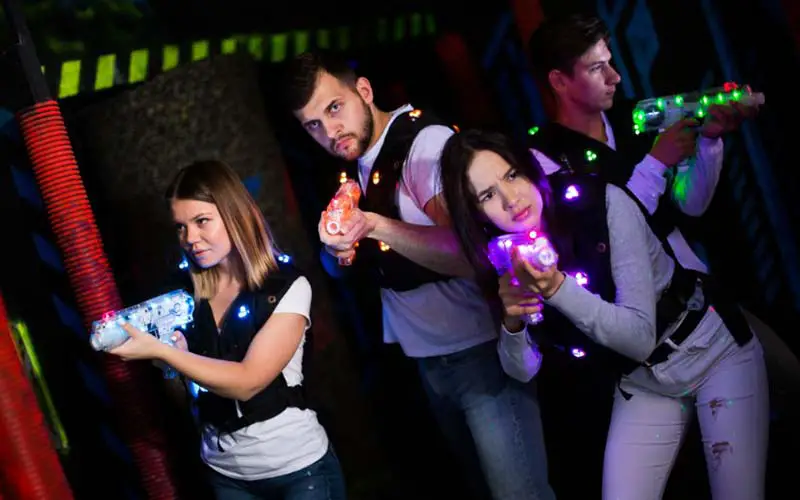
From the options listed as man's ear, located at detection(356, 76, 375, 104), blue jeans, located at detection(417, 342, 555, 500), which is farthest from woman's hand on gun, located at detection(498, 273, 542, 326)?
man's ear, located at detection(356, 76, 375, 104)

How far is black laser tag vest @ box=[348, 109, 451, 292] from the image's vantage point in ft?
8.99

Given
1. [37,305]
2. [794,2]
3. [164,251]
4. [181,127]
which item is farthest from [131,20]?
[794,2]

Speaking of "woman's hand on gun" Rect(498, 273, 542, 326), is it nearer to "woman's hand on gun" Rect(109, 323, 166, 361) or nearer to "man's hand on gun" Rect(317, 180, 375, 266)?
"man's hand on gun" Rect(317, 180, 375, 266)

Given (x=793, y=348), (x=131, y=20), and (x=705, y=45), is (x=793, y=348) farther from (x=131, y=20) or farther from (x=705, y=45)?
(x=131, y=20)

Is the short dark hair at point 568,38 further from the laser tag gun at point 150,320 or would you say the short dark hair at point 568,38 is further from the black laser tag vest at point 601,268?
the laser tag gun at point 150,320

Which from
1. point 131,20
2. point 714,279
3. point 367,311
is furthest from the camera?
point 367,311

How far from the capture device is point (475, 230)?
8.21ft

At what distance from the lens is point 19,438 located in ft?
8.75

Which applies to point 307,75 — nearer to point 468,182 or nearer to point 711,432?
point 468,182

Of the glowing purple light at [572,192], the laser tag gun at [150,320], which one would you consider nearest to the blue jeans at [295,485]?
the laser tag gun at [150,320]

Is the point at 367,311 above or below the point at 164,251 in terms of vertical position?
below

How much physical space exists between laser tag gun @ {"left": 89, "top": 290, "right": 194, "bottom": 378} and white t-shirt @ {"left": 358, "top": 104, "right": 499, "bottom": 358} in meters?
0.71

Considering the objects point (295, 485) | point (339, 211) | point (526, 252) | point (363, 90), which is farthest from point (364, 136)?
point (295, 485)

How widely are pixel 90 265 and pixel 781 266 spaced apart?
2403 mm
